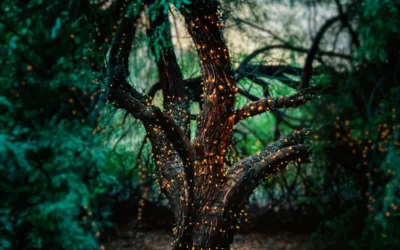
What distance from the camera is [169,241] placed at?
353 inches

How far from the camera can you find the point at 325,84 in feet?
8.43

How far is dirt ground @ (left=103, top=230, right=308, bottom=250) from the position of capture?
8.42 m

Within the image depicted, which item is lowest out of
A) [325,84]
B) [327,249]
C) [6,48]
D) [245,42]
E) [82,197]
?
[327,249]

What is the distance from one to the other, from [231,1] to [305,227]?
5105 mm

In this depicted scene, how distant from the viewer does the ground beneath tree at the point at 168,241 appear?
27.7 ft

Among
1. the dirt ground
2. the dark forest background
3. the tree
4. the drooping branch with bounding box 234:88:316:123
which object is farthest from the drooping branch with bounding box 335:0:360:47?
the dirt ground

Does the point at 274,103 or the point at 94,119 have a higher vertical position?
the point at 274,103

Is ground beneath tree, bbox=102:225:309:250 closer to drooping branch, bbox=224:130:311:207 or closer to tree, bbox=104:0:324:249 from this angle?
drooping branch, bbox=224:130:311:207

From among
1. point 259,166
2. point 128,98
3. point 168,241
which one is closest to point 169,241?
point 168,241

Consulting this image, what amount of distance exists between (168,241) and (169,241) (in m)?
0.03

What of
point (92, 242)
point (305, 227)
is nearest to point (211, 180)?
point (92, 242)

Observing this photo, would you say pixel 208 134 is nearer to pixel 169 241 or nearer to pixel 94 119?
pixel 94 119

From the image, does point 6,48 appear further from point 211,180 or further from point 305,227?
point 305,227

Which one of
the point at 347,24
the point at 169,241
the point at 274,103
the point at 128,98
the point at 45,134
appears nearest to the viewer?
the point at 347,24
